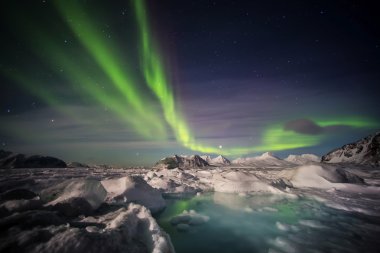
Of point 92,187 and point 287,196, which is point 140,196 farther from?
point 287,196

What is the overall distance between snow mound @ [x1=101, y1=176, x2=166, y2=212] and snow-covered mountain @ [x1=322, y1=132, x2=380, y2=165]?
10267cm

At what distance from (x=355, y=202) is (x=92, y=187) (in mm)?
14909

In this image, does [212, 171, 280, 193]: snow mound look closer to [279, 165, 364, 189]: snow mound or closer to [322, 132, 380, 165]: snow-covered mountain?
[279, 165, 364, 189]: snow mound

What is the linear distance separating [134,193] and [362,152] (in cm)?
12513

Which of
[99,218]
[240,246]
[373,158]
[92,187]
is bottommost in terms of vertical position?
[240,246]

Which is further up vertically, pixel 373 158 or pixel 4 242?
pixel 373 158

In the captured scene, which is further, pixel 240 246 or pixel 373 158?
pixel 373 158

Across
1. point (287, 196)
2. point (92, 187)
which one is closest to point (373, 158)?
point (287, 196)

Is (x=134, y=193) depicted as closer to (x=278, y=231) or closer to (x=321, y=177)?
(x=278, y=231)

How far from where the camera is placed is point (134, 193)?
11.8 m

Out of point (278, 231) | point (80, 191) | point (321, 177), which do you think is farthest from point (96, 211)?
point (321, 177)

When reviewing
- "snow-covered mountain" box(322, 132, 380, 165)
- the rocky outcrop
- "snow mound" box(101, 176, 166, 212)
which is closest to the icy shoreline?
"snow mound" box(101, 176, 166, 212)

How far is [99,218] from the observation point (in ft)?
23.3

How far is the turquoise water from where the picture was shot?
6.59 meters
